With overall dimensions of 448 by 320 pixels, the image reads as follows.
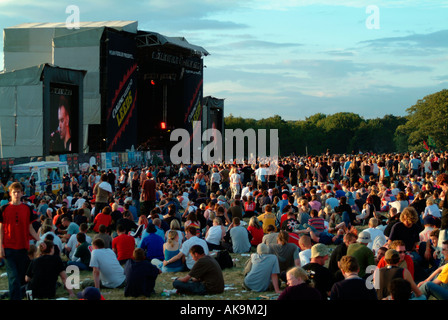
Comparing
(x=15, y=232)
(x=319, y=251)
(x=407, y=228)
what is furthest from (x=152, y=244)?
(x=407, y=228)

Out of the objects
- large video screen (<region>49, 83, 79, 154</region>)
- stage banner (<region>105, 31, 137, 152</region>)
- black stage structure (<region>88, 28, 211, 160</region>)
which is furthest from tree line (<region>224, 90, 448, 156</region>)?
large video screen (<region>49, 83, 79, 154</region>)

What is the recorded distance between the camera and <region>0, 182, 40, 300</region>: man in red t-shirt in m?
7.15

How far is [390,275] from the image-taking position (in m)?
6.84

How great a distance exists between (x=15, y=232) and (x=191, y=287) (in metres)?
2.60

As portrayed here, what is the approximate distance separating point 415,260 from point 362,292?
3.14 m

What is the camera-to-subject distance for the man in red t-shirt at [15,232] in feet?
23.5

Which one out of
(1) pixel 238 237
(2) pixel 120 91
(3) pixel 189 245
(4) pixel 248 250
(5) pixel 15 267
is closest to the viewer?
(5) pixel 15 267

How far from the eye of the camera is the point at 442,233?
28.3ft

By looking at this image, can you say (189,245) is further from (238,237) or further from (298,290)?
(298,290)

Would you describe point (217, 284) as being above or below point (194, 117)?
below

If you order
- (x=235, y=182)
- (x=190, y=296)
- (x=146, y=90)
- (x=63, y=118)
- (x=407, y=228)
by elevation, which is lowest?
(x=190, y=296)

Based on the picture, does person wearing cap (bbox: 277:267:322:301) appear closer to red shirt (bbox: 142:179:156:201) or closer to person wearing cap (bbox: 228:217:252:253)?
person wearing cap (bbox: 228:217:252:253)

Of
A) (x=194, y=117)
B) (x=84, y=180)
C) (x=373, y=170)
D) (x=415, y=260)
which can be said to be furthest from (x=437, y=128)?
(x=415, y=260)
